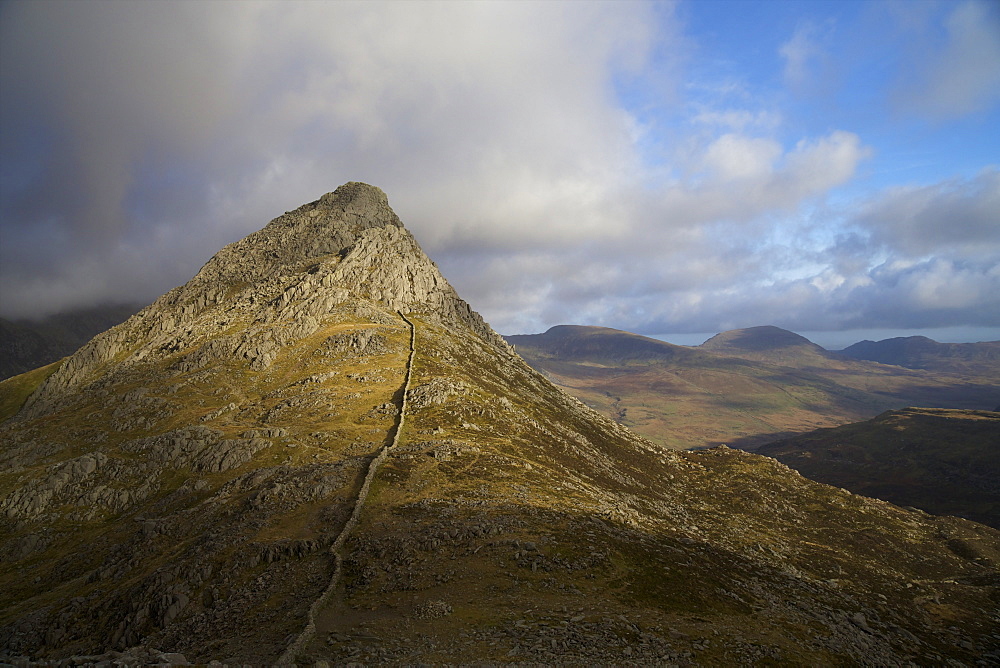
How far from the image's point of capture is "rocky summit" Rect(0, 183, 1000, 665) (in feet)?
110

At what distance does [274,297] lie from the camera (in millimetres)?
136000

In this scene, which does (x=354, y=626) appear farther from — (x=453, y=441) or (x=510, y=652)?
(x=453, y=441)

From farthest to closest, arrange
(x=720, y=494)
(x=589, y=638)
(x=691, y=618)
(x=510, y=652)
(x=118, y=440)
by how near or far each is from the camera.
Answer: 1. (x=720, y=494)
2. (x=118, y=440)
3. (x=691, y=618)
4. (x=589, y=638)
5. (x=510, y=652)

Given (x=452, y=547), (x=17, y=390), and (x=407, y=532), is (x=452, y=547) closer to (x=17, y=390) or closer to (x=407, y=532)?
(x=407, y=532)

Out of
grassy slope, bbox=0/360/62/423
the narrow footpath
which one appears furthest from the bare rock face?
the narrow footpath

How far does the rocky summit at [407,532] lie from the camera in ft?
110

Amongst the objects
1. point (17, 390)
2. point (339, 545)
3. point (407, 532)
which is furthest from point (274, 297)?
point (407, 532)

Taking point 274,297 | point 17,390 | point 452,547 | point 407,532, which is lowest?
point 452,547

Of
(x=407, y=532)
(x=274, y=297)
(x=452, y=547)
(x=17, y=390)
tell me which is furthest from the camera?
(x=17, y=390)

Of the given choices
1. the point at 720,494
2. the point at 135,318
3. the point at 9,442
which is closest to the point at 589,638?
the point at 720,494

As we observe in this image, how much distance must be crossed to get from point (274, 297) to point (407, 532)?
112m

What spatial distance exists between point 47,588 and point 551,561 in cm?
5723

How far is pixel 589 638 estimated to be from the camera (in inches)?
1183

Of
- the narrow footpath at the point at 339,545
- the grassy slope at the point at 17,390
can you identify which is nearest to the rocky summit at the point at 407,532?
the narrow footpath at the point at 339,545
